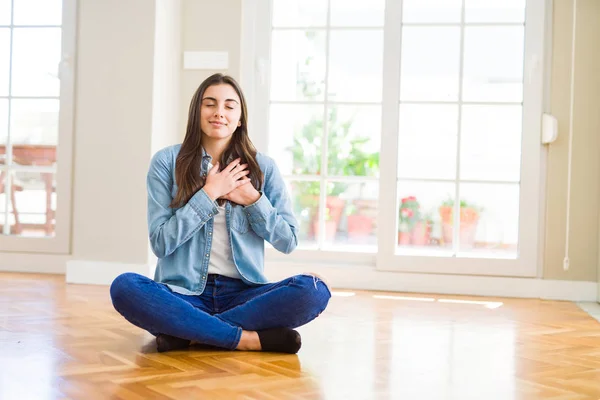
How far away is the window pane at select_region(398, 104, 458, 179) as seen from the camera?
461 centimetres

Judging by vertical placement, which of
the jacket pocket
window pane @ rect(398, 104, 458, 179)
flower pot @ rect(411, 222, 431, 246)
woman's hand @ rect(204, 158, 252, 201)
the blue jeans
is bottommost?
the blue jeans

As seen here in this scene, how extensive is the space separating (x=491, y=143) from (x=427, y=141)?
36cm

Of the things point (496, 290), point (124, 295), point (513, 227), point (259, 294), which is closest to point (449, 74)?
point (513, 227)

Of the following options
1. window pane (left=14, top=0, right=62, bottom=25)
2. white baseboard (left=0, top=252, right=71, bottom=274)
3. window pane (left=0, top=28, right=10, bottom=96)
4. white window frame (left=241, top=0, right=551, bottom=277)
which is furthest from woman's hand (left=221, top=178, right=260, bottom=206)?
window pane (left=0, top=28, right=10, bottom=96)

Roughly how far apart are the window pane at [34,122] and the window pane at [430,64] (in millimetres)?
2151

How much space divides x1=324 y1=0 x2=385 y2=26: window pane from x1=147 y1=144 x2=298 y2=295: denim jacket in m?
2.33

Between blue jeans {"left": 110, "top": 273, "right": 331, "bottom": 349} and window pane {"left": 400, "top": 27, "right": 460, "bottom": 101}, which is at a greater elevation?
window pane {"left": 400, "top": 27, "right": 460, "bottom": 101}

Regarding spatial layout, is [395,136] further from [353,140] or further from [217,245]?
[217,245]

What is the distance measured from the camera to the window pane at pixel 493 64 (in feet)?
14.9

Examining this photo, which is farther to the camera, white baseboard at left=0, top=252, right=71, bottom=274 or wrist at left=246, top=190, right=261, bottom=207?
white baseboard at left=0, top=252, right=71, bottom=274

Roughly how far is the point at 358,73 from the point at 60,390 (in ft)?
10.5

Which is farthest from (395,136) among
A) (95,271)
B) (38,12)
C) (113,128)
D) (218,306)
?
(38,12)

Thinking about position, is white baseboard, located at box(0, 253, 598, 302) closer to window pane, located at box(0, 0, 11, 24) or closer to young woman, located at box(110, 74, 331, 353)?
window pane, located at box(0, 0, 11, 24)

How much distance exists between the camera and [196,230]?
2.60 m
